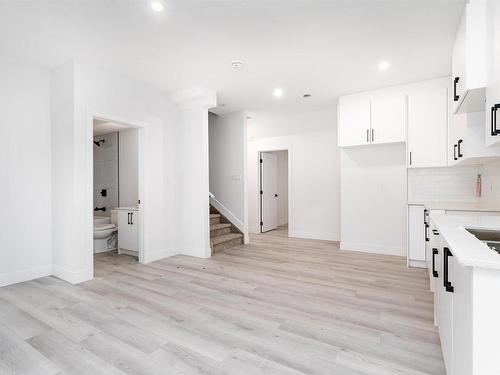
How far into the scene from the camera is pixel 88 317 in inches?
94.9

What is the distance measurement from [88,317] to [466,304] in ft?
9.02

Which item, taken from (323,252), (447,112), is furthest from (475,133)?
(323,252)

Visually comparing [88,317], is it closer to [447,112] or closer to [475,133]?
[475,133]

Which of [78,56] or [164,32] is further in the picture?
[78,56]

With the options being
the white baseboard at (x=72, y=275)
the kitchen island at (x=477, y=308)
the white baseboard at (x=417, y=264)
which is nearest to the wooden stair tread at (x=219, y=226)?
the white baseboard at (x=72, y=275)

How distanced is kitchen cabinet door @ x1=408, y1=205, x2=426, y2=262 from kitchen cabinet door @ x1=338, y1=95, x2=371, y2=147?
1326 mm

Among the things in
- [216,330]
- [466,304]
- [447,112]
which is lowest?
[216,330]

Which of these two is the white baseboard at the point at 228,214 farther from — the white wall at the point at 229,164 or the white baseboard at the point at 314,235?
the white baseboard at the point at 314,235

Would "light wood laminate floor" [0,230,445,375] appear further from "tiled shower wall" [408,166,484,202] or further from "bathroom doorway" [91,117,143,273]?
"tiled shower wall" [408,166,484,202]

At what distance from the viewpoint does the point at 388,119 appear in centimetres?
423

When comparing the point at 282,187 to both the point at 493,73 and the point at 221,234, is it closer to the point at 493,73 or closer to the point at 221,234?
the point at 221,234

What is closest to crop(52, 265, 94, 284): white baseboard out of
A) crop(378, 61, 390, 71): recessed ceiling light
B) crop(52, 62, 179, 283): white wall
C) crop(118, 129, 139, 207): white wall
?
crop(52, 62, 179, 283): white wall

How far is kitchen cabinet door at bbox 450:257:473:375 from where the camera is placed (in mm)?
995

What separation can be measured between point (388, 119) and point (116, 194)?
544cm
